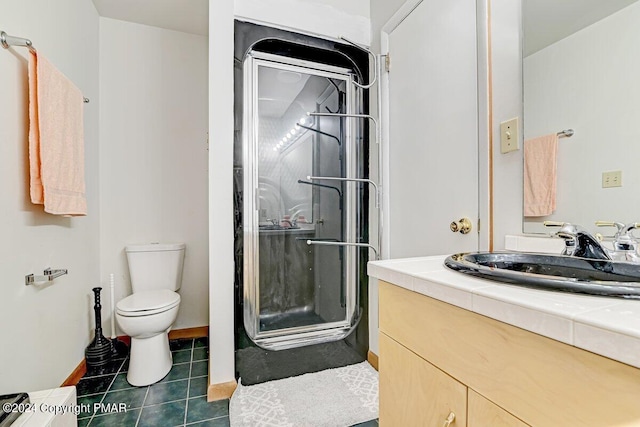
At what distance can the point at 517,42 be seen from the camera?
3.55ft

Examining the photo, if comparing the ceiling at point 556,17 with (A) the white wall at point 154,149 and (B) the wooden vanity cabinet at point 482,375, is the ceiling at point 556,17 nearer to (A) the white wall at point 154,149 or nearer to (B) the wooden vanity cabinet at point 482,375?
(B) the wooden vanity cabinet at point 482,375

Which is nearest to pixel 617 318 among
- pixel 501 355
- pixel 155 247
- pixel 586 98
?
pixel 501 355

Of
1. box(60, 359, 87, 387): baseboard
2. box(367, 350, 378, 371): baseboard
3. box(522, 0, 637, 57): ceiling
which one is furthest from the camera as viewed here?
box(367, 350, 378, 371): baseboard

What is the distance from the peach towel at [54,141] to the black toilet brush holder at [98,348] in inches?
29.4

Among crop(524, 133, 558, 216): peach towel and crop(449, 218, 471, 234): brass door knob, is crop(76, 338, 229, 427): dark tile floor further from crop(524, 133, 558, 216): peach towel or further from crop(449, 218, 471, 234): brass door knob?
crop(524, 133, 558, 216): peach towel

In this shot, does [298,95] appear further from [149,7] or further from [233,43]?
[149,7]

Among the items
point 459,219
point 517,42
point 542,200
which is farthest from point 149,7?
point 542,200

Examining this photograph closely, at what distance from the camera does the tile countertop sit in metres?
0.36

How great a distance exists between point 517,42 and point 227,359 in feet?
6.48

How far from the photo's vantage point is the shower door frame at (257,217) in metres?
1.77

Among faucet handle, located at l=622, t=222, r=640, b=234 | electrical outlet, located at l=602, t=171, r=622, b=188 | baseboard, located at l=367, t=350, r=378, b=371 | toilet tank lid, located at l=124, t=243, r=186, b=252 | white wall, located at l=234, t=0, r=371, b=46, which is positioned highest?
white wall, located at l=234, t=0, r=371, b=46

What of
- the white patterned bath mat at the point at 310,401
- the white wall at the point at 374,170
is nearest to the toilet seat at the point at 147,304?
the white patterned bath mat at the point at 310,401

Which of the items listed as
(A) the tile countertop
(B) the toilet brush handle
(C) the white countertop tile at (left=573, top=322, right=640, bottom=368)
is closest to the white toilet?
(B) the toilet brush handle

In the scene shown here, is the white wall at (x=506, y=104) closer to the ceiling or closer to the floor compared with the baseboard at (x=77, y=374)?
closer to the ceiling
